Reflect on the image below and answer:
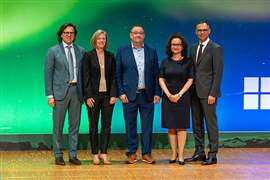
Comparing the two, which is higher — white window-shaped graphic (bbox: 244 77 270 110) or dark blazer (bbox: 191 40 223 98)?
dark blazer (bbox: 191 40 223 98)

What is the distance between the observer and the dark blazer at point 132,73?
6.71 meters

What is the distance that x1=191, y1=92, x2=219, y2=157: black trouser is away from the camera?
677cm

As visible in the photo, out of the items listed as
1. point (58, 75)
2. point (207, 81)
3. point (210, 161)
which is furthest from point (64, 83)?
point (210, 161)

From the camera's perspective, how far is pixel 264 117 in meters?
8.09

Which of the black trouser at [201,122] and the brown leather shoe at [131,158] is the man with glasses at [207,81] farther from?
the brown leather shoe at [131,158]

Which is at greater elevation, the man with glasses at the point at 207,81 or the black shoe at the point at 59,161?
the man with glasses at the point at 207,81

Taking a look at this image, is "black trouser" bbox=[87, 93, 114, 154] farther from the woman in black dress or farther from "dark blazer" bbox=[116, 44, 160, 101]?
the woman in black dress

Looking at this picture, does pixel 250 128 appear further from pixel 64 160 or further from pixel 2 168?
pixel 2 168

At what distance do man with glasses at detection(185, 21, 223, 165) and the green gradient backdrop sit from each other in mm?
1166

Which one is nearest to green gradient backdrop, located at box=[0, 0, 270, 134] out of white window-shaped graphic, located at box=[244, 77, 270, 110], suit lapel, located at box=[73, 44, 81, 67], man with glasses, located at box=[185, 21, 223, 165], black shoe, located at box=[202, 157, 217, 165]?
white window-shaped graphic, located at box=[244, 77, 270, 110]

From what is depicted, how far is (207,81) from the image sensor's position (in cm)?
671

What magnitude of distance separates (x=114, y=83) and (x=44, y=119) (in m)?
1.53

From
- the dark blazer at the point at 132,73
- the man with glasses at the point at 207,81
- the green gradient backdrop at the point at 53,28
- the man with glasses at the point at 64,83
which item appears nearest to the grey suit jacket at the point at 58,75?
the man with glasses at the point at 64,83

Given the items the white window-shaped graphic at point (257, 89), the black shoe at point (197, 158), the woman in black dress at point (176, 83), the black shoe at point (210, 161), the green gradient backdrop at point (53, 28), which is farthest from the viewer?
the white window-shaped graphic at point (257, 89)
